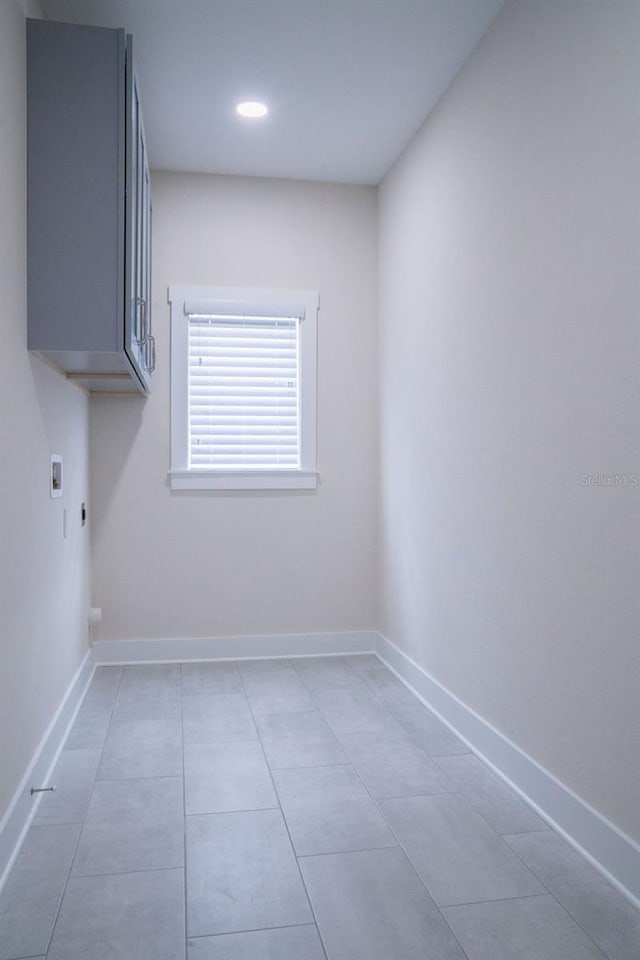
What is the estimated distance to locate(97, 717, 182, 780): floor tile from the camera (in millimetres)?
2678

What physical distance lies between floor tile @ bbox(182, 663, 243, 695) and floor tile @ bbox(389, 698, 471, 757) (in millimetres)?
816

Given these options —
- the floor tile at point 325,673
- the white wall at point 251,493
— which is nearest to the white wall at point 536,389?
the floor tile at point 325,673


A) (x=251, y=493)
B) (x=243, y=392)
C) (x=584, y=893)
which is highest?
(x=243, y=392)

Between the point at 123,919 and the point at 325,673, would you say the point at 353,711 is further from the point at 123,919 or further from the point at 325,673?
the point at 123,919

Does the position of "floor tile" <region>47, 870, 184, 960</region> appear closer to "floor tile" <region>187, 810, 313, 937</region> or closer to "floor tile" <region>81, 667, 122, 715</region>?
"floor tile" <region>187, 810, 313, 937</region>

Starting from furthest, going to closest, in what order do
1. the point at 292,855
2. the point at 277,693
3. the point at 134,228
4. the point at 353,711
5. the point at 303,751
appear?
the point at 277,693 → the point at 353,711 → the point at 303,751 → the point at 134,228 → the point at 292,855

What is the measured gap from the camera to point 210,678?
3861 mm

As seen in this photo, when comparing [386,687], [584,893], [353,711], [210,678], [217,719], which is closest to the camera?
[584,893]

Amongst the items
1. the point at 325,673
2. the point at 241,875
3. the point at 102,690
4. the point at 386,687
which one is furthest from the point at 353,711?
the point at 241,875

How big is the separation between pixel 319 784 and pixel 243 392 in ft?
7.53

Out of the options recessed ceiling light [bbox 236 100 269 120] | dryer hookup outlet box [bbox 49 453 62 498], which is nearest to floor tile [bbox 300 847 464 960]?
dryer hookup outlet box [bbox 49 453 62 498]

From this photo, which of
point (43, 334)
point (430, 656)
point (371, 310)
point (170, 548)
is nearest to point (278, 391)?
point (371, 310)

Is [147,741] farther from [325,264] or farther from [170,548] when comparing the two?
[325,264]

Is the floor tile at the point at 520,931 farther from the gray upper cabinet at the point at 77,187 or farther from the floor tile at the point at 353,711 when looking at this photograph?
the gray upper cabinet at the point at 77,187
